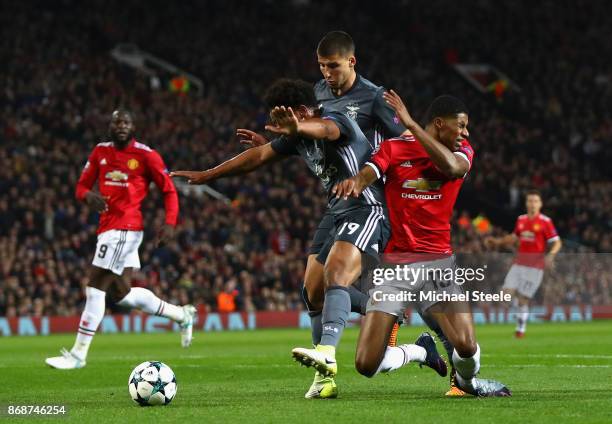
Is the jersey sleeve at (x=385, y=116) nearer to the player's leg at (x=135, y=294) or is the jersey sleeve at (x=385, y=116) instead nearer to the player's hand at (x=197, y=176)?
the player's hand at (x=197, y=176)

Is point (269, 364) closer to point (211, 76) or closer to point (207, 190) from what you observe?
point (207, 190)

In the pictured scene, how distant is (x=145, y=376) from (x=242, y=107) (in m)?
24.1

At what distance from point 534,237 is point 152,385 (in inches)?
487

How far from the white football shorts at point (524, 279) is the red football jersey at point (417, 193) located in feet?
37.2

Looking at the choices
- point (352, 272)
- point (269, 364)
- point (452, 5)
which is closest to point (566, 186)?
point (452, 5)

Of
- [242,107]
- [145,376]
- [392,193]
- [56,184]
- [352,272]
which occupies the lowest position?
[145,376]

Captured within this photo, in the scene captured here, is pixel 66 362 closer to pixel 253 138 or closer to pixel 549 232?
pixel 253 138

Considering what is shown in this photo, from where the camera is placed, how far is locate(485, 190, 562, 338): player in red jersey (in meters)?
18.5

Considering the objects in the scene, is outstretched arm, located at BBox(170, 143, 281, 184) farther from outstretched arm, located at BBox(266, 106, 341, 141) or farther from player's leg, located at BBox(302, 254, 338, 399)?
player's leg, located at BBox(302, 254, 338, 399)

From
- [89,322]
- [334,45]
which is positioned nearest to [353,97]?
[334,45]

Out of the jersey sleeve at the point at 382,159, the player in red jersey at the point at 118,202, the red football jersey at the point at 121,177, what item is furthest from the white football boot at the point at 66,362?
the jersey sleeve at the point at 382,159

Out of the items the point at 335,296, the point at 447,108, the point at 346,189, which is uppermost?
the point at 447,108

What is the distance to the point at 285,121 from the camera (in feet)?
23.7

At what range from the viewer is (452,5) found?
1602 inches
